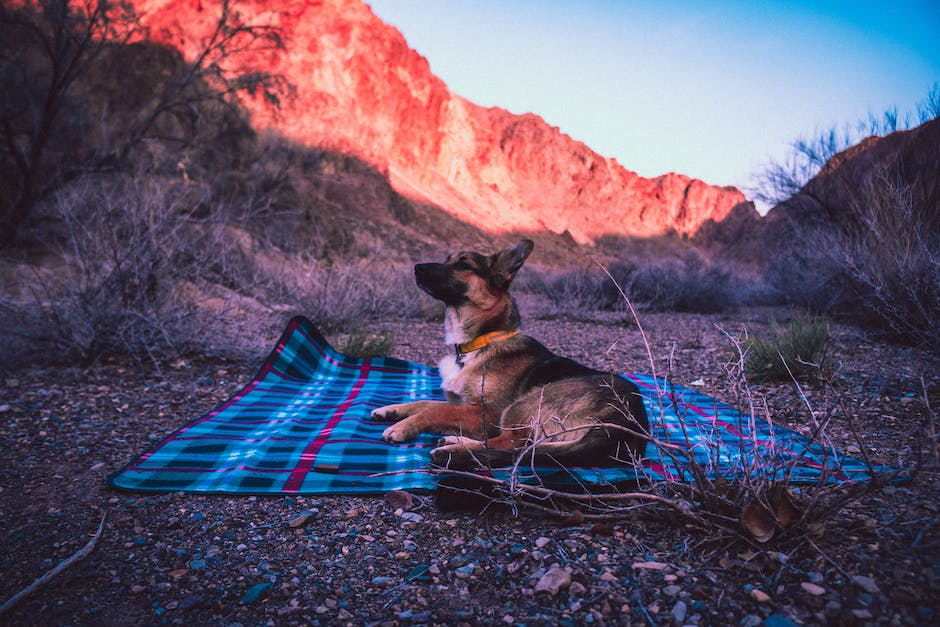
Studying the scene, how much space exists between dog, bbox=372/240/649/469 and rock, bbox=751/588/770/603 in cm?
82

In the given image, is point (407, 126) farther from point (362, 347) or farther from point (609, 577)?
point (609, 577)

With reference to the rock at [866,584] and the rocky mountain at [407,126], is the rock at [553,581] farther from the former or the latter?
the rocky mountain at [407,126]

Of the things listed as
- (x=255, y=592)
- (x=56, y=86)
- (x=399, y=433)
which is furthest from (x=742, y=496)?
(x=56, y=86)

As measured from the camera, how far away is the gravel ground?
4.76ft

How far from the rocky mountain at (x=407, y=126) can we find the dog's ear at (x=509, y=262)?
17.9m

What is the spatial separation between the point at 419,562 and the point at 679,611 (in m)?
0.89

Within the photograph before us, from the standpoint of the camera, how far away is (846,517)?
1.83 meters

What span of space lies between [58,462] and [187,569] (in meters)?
1.53

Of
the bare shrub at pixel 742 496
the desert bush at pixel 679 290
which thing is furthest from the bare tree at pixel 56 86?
the bare shrub at pixel 742 496

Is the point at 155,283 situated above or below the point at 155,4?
below

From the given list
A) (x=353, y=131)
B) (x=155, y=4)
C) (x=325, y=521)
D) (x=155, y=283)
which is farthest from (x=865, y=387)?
(x=155, y=4)

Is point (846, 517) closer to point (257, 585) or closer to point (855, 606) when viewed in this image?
point (855, 606)

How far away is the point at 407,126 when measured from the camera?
34.3 m

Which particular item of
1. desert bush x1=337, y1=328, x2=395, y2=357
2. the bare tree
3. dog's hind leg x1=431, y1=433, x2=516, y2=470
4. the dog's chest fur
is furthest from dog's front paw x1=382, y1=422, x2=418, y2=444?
the bare tree
